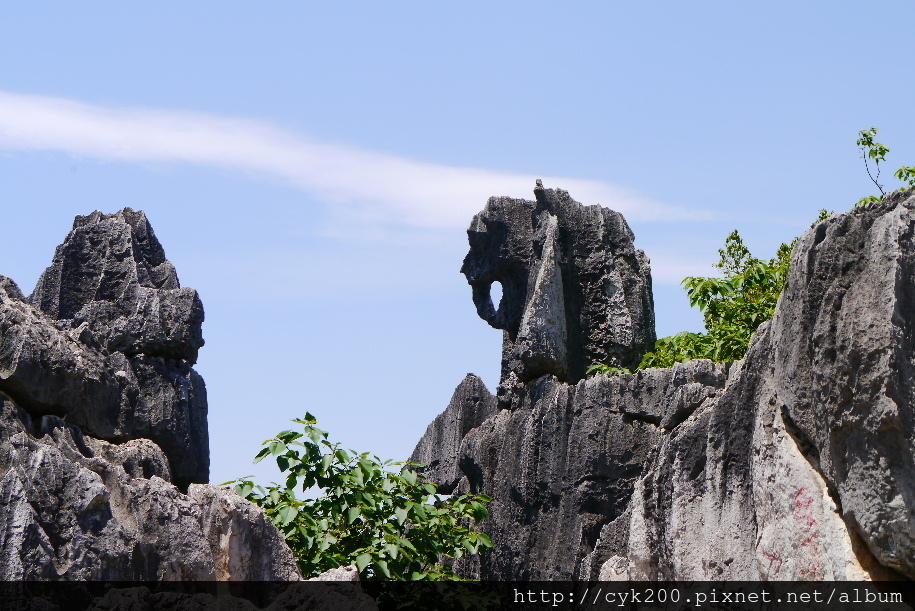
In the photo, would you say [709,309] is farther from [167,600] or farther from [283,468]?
[167,600]

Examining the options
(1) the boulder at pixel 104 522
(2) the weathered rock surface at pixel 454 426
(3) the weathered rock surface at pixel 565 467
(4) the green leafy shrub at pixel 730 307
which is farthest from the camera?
(4) the green leafy shrub at pixel 730 307

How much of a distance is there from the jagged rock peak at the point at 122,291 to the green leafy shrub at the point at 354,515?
4.18 m

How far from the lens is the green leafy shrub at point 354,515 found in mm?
8695

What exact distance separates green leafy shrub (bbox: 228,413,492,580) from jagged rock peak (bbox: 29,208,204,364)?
418 cm

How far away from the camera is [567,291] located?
1181cm

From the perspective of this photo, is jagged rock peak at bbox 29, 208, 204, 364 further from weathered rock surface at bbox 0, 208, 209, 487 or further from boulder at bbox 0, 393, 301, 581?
boulder at bbox 0, 393, 301, 581

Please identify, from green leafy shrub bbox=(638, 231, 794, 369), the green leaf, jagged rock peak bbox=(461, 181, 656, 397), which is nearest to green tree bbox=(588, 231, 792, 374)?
green leafy shrub bbox=(638, 231, 794, 369)

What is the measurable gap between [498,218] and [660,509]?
701 centimetres

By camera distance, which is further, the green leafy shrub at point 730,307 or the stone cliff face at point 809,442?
the green leafy shrub at point 730,307

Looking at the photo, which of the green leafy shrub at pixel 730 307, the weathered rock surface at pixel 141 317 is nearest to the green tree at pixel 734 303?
the green leafy shrub at pixel 730 307

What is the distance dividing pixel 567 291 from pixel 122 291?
188 inches

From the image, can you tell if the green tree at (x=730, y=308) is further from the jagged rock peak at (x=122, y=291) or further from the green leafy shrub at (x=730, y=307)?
the jagged rock peak at (x=122, y=291)

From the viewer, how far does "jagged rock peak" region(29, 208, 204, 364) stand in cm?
1302

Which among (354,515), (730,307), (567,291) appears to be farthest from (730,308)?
(354,515)
